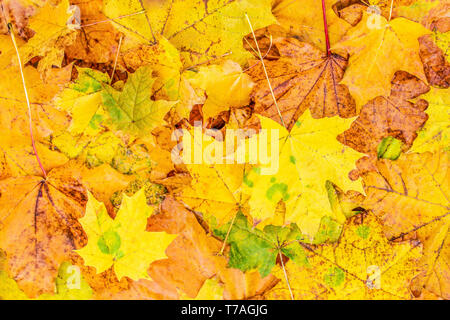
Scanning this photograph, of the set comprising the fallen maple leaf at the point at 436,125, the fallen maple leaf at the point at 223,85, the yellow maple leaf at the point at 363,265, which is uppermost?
the fallen maple leaf at the point at 223,85

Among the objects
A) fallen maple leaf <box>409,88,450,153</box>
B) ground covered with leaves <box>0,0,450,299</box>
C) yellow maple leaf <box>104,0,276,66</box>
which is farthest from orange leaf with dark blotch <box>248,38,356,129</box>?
fallen maple leaf <box>409,88,450,153</box>

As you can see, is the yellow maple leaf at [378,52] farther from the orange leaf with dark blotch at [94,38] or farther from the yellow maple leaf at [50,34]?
the yellow maple leaf at [50,34]

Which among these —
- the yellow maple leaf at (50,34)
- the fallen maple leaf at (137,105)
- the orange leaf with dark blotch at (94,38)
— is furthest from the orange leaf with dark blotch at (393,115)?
the yellow maple leaf at (50,34)

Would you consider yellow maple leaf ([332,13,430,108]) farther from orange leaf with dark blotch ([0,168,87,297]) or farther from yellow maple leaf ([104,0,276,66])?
orange leaf with dark blotch ([0,168,87,297])

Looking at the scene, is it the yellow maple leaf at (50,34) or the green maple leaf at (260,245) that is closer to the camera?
the yellow maple leaf at (50,34)

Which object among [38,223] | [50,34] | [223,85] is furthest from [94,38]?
[38,223]
